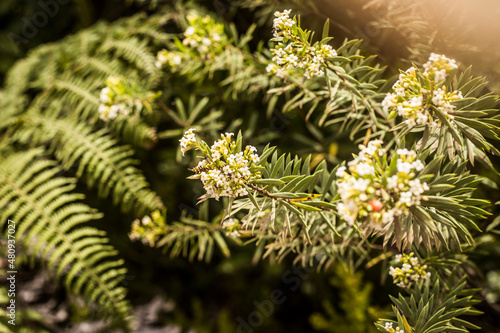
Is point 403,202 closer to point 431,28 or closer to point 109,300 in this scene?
point 431,28

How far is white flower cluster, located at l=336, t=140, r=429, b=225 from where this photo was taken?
44 cm

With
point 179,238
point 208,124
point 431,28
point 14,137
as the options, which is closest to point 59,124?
point 14,137

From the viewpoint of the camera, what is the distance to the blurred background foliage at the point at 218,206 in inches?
33.0

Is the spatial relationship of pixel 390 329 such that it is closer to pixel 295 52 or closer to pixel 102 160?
pixel 295 52

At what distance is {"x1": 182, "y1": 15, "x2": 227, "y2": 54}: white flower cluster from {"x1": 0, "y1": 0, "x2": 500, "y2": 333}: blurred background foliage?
246 mm

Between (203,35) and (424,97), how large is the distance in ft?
2.07

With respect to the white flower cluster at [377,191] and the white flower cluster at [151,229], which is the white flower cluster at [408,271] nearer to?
the white flower cluster at [377,191]

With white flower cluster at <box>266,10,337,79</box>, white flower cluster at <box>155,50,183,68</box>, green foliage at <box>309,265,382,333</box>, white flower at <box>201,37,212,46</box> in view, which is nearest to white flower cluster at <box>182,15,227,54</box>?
white flower at <box>201,37,212,46</box>

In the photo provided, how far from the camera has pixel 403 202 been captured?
0.45 metres

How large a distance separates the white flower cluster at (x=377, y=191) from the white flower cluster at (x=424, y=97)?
0.25 ft

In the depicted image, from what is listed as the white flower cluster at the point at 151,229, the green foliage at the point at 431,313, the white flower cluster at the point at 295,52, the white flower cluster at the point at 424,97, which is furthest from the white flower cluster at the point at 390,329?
the white flower cluster at the point at 151,229

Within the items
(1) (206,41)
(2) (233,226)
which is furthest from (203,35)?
(2) (233,226)

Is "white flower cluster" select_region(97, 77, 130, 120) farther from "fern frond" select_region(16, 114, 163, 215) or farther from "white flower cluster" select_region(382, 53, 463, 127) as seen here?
"white flower cluster" select_region(382, 53, 463, 127)

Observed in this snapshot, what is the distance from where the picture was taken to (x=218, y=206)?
56.8 inches
